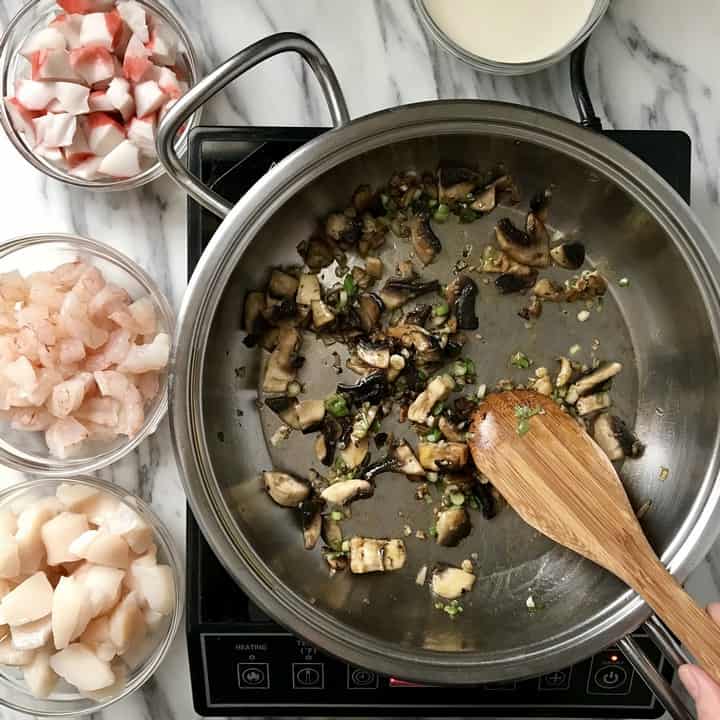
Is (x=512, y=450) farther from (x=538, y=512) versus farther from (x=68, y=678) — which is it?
(x=68, y=678)

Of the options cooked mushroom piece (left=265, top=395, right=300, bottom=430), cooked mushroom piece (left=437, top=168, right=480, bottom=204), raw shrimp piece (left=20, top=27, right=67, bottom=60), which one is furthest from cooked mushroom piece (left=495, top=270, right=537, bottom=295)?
raw shrimp piece (left=20, top=27, right=67, bottom=60)

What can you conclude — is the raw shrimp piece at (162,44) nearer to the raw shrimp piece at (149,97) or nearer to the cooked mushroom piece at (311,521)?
the raw shrimp piece at (149,97)

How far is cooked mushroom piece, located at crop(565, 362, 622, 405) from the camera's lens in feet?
4.36

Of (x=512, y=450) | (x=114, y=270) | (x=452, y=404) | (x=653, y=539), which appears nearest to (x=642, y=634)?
(x=653, y=539)

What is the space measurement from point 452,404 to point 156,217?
1.72 ft

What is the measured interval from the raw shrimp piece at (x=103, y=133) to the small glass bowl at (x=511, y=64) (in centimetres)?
47

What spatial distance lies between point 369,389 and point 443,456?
14 centimetres

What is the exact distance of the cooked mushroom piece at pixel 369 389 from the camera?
4.29ft

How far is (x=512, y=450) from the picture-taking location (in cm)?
125

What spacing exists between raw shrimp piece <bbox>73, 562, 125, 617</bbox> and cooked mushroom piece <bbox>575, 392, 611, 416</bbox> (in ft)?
2.28

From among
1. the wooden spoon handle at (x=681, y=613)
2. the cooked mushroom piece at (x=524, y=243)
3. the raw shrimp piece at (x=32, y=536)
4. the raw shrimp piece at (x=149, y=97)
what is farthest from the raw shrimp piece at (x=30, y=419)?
the wooden spoon handle at (x=681, y=613)

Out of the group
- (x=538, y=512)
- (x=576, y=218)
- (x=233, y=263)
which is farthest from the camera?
(x=576, y=218)

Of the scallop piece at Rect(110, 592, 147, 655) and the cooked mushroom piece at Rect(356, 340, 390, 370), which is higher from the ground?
the cooked mushroom piece at Rect(356, 340, 390, 370)

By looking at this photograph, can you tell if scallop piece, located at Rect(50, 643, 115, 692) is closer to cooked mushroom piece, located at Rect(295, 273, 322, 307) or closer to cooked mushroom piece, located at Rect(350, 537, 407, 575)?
cooked mushroom piece, located at Rect(350, 537, 407, 575)
